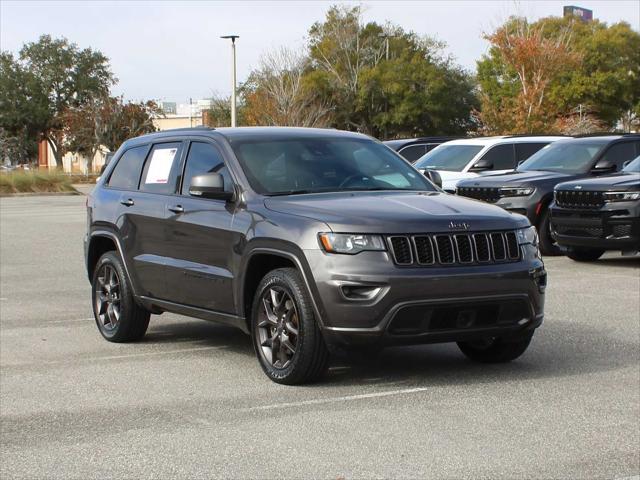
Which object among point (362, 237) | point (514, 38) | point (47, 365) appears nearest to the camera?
point (362, 237)

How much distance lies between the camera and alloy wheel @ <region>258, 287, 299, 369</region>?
750cm

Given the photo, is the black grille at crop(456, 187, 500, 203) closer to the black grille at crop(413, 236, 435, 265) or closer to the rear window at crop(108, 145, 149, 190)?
the rear window at crop(108, 145, 149, 190)

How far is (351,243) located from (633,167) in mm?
9819

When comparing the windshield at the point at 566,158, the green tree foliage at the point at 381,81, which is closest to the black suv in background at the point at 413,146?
the windshield at the point at 566,158

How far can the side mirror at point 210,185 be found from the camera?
26.1 ft

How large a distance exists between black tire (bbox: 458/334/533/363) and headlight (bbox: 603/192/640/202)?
6962mm

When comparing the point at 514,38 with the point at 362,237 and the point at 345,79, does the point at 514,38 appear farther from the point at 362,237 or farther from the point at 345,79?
the point at 362,237

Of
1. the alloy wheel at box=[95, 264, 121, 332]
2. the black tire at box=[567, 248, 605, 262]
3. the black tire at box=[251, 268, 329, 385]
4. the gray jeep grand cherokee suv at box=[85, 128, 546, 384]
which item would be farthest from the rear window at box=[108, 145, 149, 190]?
the black tire at box=[567, 248, 605, 262]

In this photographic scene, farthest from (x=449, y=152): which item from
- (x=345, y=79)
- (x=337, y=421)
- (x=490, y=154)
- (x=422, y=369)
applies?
(x=345, y=79)

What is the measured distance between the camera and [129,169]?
965 centimetres

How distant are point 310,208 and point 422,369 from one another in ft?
5.08

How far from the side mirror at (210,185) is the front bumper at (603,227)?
7.93 m

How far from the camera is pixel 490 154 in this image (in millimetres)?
20406

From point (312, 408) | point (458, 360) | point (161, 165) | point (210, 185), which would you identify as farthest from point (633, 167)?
point (312, 408)
